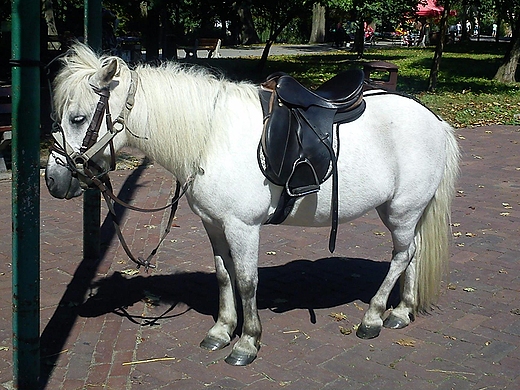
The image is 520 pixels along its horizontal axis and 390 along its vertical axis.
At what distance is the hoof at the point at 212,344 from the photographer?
14.9 feet

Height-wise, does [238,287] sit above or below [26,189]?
below

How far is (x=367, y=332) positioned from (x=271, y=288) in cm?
112

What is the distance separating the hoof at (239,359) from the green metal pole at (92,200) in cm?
217

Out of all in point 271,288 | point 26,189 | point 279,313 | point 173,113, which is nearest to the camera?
point 26,189

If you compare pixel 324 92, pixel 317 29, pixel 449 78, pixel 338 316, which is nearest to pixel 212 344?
pixel 338 316

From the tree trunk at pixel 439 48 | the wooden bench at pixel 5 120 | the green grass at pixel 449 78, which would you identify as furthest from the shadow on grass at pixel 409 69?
the wooden bench at pixel 5 120

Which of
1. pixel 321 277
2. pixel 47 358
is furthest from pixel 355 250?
pixel 47 358

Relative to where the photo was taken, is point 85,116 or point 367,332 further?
point 367,332

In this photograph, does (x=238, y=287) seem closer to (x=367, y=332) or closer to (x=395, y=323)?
(x=367, y=332)

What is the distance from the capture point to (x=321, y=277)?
19.5ft

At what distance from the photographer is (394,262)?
16.1 feet

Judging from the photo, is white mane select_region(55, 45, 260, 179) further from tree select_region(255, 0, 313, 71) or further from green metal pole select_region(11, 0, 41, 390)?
tree select_region(255, 0, 313, 71)

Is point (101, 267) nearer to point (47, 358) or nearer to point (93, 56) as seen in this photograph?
point (47, 358)

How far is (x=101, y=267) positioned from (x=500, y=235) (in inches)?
156
